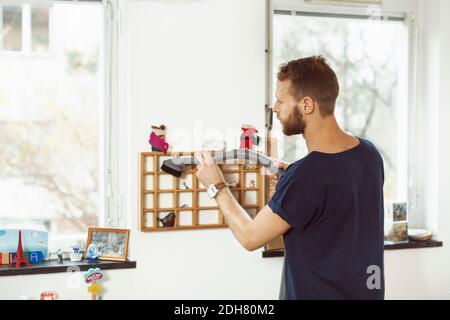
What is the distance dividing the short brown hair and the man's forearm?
34cm

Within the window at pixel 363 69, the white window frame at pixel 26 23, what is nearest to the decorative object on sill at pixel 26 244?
the white window frame at pixel 26 23

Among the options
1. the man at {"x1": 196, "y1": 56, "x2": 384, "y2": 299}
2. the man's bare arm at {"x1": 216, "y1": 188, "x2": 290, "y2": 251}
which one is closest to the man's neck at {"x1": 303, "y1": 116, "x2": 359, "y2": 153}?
the man at {"x1": 196, "y1": 56, "x2": 384, "y2": 299}

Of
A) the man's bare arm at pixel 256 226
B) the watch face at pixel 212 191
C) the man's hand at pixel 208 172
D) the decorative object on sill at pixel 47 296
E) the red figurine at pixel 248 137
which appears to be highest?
the red figurine at pixel 248 137

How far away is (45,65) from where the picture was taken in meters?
2.25

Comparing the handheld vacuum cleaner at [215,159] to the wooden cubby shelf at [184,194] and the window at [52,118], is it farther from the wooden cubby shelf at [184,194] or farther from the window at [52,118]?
the window at [52,118]

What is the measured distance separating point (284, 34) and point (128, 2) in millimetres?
745

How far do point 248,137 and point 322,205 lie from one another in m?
1.03

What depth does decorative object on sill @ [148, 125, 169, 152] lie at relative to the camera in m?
2.22

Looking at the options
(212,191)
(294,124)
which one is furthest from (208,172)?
(294,124)

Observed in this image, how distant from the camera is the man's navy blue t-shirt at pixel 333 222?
1332 mm

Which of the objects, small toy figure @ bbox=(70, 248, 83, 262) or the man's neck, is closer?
the man's neck

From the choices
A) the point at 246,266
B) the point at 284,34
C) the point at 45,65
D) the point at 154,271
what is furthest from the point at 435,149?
the point at 45,65

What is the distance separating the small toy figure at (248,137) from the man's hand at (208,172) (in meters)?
0.63

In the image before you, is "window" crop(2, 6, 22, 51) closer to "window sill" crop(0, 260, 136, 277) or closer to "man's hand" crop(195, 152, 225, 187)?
"window sill" crop(0, 260, 136, 277)
